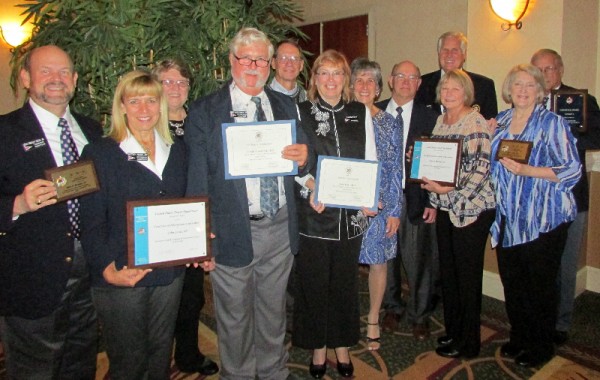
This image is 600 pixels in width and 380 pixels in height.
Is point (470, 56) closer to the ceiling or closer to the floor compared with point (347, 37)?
closer to the floor

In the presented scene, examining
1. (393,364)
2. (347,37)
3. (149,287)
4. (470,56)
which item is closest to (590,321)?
(393,364)

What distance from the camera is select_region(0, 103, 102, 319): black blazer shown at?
1812 mm

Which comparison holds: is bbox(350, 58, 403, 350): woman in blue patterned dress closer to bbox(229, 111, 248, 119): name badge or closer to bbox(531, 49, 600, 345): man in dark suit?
bbox(229, 111, 248, 119): name badge

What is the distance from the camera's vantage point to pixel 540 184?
2580 mm

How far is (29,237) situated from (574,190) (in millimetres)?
3337

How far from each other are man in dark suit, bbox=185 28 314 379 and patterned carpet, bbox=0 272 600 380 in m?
0.50

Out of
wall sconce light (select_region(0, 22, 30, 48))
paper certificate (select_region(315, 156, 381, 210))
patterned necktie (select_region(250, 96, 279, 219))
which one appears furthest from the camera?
wall sconce light (select_region(0, 22, 30, 48))

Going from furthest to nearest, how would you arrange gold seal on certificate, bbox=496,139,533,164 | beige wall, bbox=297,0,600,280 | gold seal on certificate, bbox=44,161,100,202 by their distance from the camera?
1. beige wall, bbox=297,0,600,280
2. gold seal on certificate, bbox=496,139,533,164
3. gold seal on certificate, bbox=44,161,100,202

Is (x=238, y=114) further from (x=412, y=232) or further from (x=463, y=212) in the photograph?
(x=412, y=232)

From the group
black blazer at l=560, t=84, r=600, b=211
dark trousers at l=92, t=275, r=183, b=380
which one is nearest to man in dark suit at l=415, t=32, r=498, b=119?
black blazer at l=560, t=84, r=600, b=211

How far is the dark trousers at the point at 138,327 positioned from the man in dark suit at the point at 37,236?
0.29 metres

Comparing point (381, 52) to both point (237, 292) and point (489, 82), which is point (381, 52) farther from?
point (237, 292)

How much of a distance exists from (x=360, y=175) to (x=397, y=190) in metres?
0.52

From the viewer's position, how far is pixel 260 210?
220 cm
